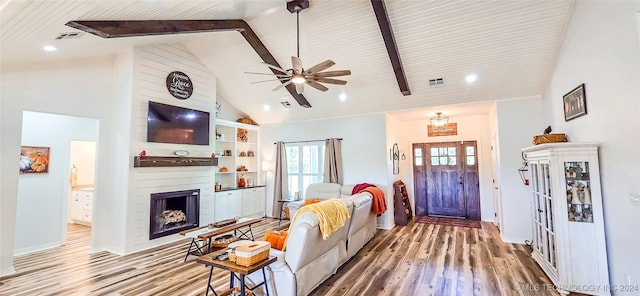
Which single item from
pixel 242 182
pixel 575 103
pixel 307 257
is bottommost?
pixel 307 257

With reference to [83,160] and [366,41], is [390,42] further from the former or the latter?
[83,160]

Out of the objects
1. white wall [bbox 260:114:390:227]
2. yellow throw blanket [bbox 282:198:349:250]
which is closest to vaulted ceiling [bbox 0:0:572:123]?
white wall [bbox 260:114:390:227]

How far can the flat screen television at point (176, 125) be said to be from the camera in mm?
4879

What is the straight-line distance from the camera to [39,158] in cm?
493

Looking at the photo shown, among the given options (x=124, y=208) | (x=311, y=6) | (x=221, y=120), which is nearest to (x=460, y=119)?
(x=311, y=6)

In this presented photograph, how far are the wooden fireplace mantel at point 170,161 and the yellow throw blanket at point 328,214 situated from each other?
10.4 ft

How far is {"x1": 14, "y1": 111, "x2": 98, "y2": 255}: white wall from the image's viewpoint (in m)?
4.64

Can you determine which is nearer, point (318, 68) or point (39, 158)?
point (318, 68)

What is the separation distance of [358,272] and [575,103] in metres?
3.55

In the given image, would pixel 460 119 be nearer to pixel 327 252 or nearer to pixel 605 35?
pixel 605 35

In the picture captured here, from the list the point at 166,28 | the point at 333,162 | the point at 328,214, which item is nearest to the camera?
the point at 328,214

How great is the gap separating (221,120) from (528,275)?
632 centimetres

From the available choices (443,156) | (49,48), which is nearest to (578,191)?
(443,156)

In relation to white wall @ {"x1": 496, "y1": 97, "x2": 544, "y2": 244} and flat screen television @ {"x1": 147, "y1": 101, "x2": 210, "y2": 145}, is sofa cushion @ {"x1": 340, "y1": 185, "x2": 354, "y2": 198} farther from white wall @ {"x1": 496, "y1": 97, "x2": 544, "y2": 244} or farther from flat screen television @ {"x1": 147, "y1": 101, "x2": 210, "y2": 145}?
flat screen television @ {"x1": 147, "y1": 101, "x2": 210, "y2": 145}
